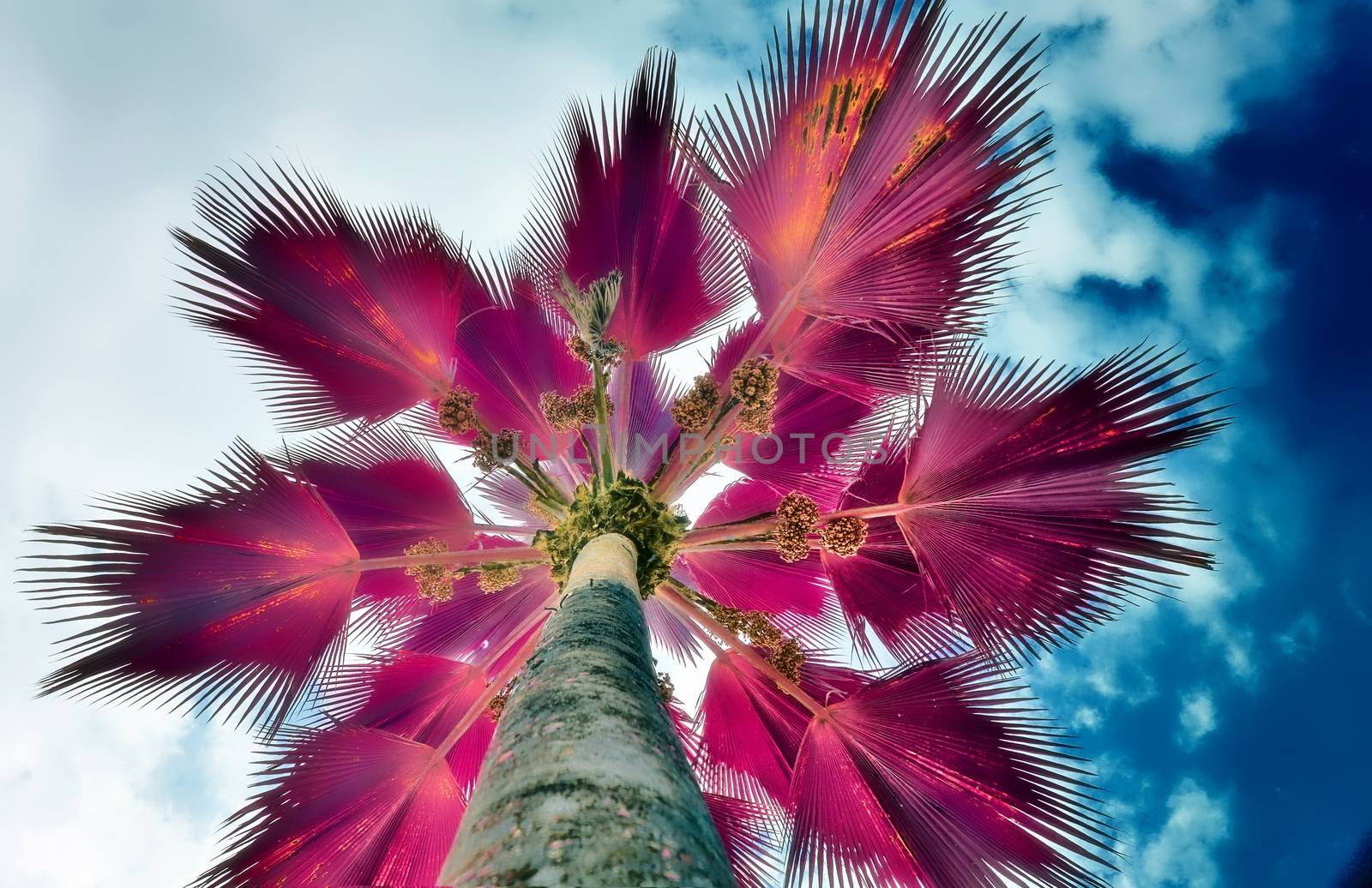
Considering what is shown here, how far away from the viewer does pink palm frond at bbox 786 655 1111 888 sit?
3564 mm

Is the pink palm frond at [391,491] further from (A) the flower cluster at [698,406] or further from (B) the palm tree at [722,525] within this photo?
(A) the flower cluster at [698,406]

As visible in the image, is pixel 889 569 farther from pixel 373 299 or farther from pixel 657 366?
pixel 373 299

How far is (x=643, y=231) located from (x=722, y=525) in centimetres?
219

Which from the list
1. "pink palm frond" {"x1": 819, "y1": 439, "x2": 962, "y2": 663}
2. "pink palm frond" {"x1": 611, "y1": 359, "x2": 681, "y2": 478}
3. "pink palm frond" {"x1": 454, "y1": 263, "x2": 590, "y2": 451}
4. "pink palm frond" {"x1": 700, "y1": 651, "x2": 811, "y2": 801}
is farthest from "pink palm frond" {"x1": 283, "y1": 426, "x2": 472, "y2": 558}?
"pink palm frond" {"x1": 819, "y1": 439, "x2": 962, "y2": 663}

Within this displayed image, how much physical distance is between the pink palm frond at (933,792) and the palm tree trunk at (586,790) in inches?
78.7

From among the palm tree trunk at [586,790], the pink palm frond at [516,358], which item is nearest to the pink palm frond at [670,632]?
the pink palm frond at [516,358]

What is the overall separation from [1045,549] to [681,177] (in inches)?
134

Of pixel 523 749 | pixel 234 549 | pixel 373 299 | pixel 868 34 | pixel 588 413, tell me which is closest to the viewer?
pixel 523 749

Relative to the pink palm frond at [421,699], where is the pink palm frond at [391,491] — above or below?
above

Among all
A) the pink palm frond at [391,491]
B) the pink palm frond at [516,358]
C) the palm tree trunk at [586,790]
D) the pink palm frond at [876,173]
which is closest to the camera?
the palm tree trunk at [586,790]

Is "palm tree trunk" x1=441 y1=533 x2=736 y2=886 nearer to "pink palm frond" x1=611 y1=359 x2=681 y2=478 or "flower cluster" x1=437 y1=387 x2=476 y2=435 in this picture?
"flower cluster" x1=437 y1=387 x2=476 y2=435

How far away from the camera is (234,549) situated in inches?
152

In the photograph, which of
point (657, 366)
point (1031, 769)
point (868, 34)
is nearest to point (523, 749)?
point (1031, 769)

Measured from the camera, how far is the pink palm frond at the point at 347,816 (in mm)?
3604
